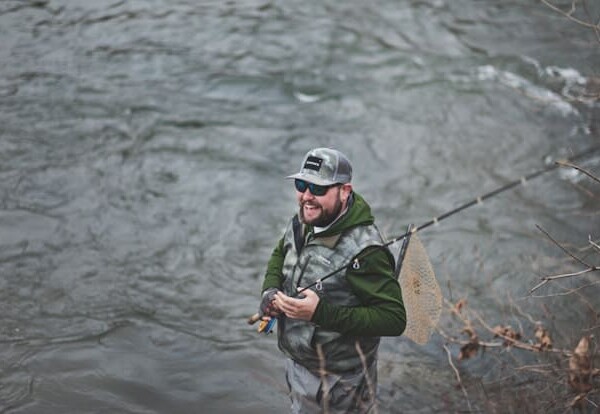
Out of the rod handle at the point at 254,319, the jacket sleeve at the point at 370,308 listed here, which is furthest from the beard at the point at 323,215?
the rod handle at the point at 254,319

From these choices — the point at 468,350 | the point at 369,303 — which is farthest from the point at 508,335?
the point at 369,303

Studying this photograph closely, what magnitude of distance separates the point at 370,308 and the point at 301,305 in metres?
0.36

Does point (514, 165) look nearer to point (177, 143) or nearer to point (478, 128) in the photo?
point (478, 128)

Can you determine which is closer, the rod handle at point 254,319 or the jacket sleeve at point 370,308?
the jacket sleeve at point 370,308

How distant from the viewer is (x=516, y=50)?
12.8m

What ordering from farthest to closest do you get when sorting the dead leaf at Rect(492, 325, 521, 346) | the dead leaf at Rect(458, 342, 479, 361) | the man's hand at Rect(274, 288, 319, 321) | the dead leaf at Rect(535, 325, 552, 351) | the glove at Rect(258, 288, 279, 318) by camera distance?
the dead leaf at Rect(458, 342, 479, 361) → the dead leaf at Rect(492, 325, 521, 346) → the dead leaf at Rect(535, 325, 552, 351) → the glove at Rect(258, 288, 279, 318) → the man's hand at Rect(274, 288, 319, 321)

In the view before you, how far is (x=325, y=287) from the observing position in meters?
4.48

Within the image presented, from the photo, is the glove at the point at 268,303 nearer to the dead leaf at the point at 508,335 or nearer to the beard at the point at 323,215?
the beard at the point at 323,215

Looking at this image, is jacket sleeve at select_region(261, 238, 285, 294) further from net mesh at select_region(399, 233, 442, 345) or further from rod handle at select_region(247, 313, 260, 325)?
net mesh at select_region(399, 233, 442, 345)

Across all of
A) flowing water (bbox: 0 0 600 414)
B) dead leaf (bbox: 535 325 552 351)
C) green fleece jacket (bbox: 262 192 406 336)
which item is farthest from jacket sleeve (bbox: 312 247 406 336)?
flowing water (bbox: 0 0 600 414)

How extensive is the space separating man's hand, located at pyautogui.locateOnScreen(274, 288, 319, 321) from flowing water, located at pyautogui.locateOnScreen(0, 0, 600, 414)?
2.21 meters

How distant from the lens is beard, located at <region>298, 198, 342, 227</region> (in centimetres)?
448

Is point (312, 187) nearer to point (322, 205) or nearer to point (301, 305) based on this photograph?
point (322, 205)

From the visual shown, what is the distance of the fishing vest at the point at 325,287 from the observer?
4.48m
